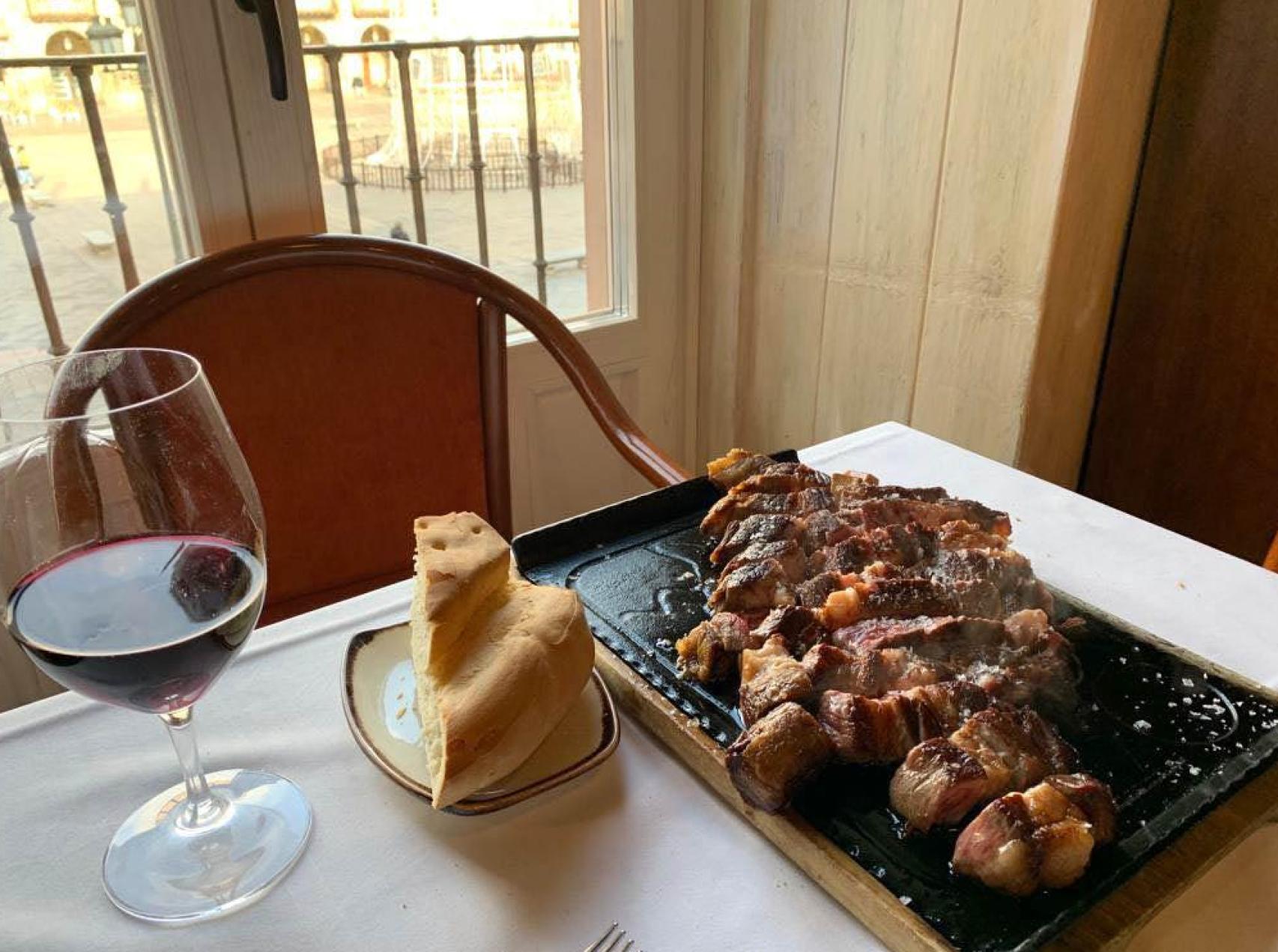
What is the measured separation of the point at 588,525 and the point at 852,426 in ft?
4.00

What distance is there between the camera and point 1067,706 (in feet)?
2.44

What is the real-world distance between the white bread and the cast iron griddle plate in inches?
4.1

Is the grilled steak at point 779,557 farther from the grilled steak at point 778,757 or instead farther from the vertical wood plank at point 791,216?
the vertical wood plank at point 791,216

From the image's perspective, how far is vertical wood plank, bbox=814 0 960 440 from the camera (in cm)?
176

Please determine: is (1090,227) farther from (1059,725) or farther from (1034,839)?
(1034,839)

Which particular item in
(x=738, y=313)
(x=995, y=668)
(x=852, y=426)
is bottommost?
(x=852, y=426)

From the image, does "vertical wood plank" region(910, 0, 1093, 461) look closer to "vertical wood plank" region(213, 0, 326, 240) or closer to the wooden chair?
the wooden chair

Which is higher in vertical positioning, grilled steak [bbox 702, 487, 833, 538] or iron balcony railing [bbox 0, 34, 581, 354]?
iron balcony railing [bbox 0, 34, 581, 354]

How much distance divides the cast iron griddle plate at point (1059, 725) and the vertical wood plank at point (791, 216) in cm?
122

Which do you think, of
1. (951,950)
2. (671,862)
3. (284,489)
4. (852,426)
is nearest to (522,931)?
(671,862)

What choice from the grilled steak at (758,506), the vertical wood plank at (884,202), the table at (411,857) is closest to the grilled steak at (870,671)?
the table at (411,857)

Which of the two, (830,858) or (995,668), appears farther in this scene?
(995,668)

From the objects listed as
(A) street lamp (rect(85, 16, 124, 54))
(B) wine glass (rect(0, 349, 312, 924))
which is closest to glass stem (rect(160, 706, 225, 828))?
(B) wine glass (rect(0, 349, 312, 924))

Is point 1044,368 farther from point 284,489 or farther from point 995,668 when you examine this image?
point 284,489
